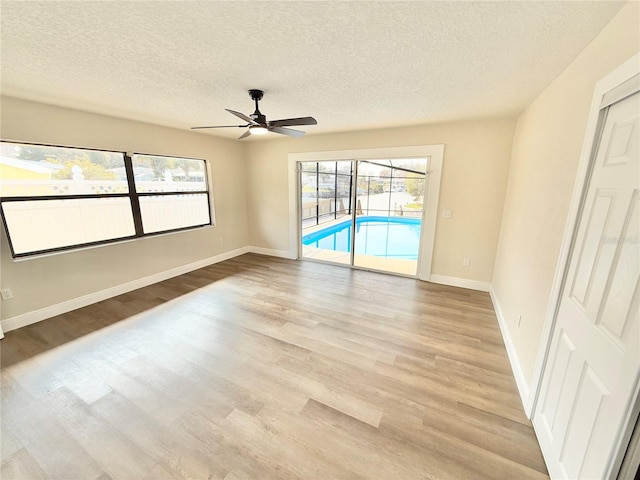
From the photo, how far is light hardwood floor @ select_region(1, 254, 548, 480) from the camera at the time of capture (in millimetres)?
1387

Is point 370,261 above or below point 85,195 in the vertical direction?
below

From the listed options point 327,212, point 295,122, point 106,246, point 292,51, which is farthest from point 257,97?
point 327,212

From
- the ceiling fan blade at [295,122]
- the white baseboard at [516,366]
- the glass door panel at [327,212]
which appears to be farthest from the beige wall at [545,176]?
the glass door panel at [327,212]

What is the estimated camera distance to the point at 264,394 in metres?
1.83

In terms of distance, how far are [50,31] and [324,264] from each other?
161 inches

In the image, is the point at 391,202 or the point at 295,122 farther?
the point at 391,202

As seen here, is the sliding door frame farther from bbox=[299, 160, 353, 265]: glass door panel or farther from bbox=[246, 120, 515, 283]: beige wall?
bbox=[299, 160, 353, 265]: glass door panel

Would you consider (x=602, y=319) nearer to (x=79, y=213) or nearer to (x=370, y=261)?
(x=370, y=261)

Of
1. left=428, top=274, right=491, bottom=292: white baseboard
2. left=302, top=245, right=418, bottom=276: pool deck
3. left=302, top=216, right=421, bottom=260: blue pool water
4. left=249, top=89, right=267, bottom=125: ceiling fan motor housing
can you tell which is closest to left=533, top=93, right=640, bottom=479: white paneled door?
left=249, top=89, right=267, bottom=125: ceiling fan motor housing

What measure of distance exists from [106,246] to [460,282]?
502cm

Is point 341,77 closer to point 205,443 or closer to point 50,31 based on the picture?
point 50,31

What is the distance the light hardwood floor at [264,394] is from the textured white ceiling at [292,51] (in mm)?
2338

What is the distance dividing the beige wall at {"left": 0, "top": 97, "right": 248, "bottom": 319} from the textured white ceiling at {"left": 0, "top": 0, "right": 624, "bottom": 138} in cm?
28

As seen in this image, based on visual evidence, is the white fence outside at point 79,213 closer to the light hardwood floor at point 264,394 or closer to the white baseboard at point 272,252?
the light hardwood floor at point 264,394
